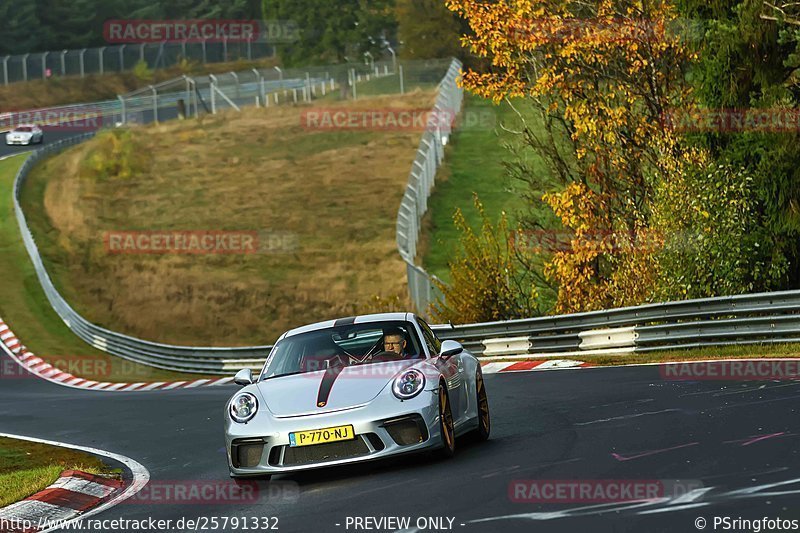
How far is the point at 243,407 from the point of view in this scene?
36.4 feet

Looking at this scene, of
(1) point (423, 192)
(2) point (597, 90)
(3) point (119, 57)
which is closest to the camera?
(2) point (597, 90)

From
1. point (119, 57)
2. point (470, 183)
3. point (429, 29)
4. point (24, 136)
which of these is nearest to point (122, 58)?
point (119, 57)

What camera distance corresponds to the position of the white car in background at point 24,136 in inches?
2965

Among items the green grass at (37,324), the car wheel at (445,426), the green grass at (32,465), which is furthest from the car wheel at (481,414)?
the green grass at (37,324)

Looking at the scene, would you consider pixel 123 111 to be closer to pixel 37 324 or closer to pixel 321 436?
pixel 37 324

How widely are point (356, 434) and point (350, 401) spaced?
0.31 meters

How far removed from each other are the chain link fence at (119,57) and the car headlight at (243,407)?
281ft

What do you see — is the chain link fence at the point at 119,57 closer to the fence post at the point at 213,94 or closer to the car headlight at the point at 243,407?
the fence post at the point at 213,94

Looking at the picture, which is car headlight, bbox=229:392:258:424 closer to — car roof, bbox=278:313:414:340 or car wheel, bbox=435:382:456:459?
car roof, bbox=278:313:414:340

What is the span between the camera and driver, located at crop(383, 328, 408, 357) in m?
11.9

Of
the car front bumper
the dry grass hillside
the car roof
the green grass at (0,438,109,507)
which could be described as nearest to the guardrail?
the dry grass hillside

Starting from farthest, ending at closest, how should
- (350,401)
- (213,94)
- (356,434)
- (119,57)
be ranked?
(119,57) → (213,94) → (350,401) → (356,434)

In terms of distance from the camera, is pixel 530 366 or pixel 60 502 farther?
pixel 530 366

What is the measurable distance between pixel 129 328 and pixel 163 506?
3148cm
